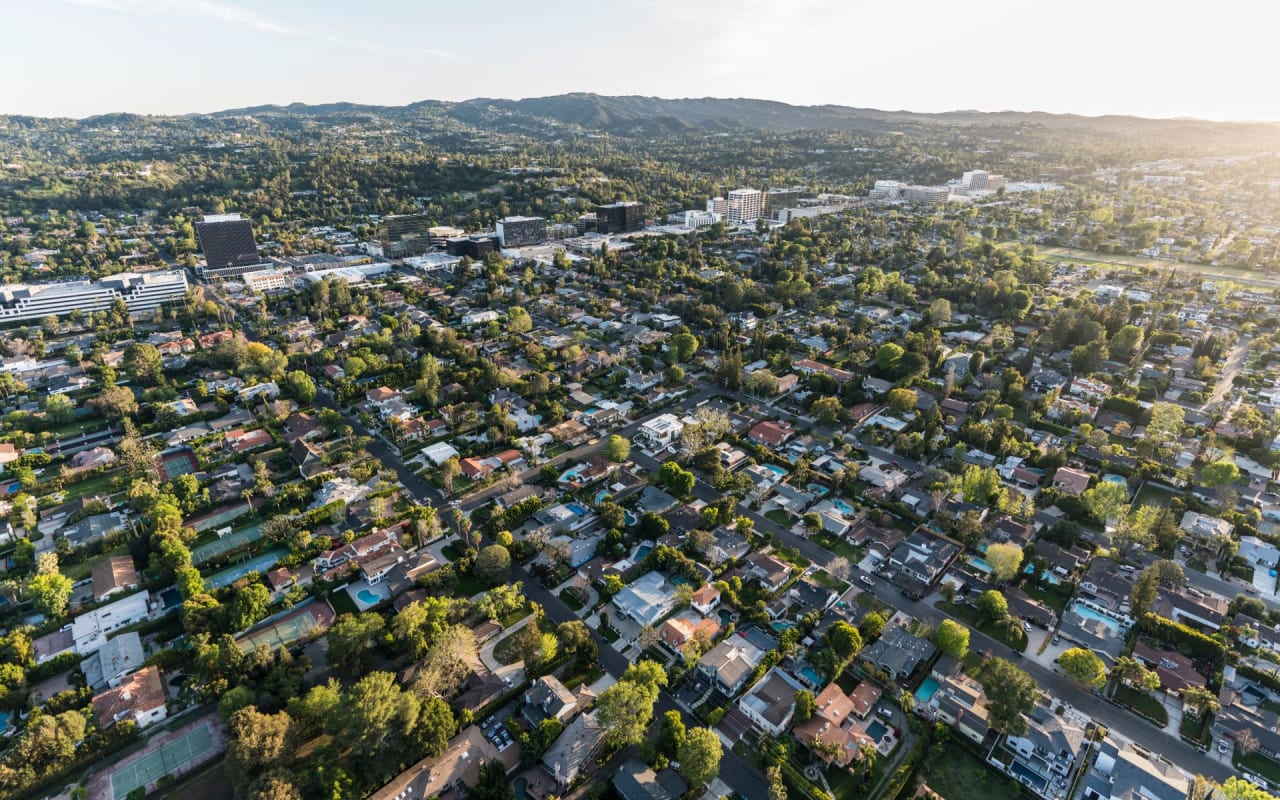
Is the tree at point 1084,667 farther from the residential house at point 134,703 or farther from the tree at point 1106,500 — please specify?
the residential house at point 134,703

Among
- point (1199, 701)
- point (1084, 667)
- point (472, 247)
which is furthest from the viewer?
point (472, 247)

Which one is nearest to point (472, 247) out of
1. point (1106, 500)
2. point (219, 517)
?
point (219, 517)

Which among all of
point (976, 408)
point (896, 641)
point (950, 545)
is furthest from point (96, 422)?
point (976, 408)

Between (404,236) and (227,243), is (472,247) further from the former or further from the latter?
(227,243)

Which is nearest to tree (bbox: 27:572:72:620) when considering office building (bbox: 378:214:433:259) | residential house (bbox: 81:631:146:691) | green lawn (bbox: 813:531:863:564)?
residential house (bbox: 81:631:146:691)

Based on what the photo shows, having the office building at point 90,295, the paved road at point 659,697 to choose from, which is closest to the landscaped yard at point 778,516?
the paved road at point 659,697

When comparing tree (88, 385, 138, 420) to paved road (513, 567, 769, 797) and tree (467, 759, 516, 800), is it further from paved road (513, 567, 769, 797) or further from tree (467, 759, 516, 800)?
tree (467, 759, 516, 800)

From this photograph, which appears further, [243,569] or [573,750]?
[243,569]
